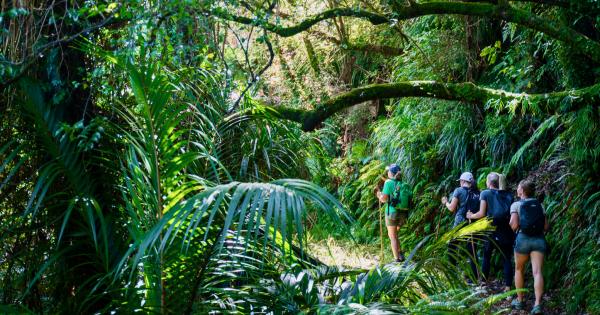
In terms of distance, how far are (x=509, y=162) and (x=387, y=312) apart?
8389mm

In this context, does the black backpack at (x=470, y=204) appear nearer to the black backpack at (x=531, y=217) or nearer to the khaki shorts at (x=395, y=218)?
the khaki shorts at (x=395, y=218)

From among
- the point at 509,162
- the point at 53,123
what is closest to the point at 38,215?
the point at 53,123

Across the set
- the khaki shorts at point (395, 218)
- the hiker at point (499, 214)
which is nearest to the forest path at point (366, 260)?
the hiker at point (499, 214)

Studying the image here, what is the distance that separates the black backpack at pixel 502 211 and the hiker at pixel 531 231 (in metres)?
0.57

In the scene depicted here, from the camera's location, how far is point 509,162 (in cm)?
1209

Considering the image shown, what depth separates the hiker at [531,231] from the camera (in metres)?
8.59

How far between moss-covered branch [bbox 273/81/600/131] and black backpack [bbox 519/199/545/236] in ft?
3.51

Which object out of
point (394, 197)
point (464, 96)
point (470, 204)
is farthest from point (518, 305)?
point (394, 197)

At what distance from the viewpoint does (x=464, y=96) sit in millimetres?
8992

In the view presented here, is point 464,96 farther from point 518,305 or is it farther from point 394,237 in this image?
point 394,237

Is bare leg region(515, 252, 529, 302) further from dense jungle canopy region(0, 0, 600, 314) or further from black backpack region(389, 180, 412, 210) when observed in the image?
black backpack region(389, 180, 412, 210)

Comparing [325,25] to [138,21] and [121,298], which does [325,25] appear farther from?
[121,298]

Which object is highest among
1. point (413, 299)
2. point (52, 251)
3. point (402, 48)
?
point (402, 48)

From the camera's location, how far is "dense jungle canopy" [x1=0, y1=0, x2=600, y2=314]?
473 cm
